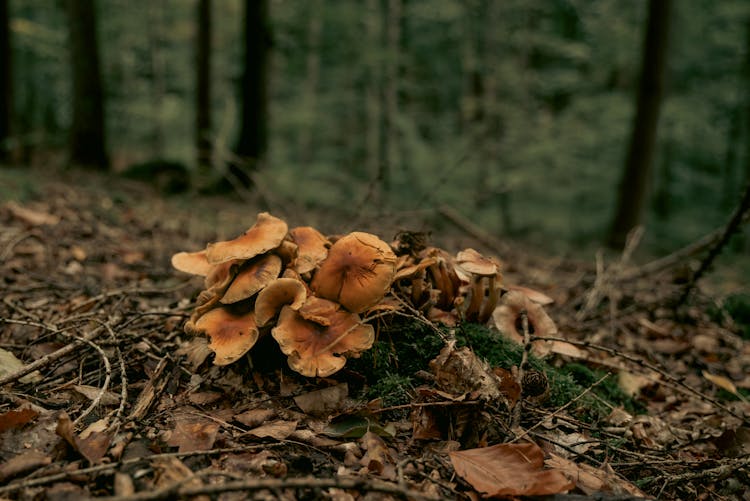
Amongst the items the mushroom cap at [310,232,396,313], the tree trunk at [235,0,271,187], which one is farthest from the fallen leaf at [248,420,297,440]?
the tree trunk at [235,0,271,187]

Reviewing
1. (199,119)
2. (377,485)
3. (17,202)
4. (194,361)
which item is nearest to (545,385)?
(377,485)

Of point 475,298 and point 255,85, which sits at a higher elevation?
point 255,85

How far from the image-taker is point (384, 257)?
2.05m

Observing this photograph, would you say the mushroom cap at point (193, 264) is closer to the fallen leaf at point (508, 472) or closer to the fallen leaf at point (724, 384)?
the fallen leaf at point (508, 472)

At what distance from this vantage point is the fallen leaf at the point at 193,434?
1.71m

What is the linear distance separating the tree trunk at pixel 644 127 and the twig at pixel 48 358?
8262mm

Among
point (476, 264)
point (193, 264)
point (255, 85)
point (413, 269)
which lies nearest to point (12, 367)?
point (193, 264)

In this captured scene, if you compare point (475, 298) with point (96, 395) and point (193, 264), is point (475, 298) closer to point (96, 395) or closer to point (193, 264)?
point (193, 264)

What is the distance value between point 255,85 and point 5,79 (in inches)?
166

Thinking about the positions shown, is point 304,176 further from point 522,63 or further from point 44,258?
point 44,258

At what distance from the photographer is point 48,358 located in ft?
6.82

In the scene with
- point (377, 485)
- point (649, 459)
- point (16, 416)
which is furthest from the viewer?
point (649, 459)

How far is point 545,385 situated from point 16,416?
1951 millimetres

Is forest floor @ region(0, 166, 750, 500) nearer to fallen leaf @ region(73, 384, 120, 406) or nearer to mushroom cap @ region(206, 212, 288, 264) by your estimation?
fallen leaf @ region(73, 384, 120, 406)
